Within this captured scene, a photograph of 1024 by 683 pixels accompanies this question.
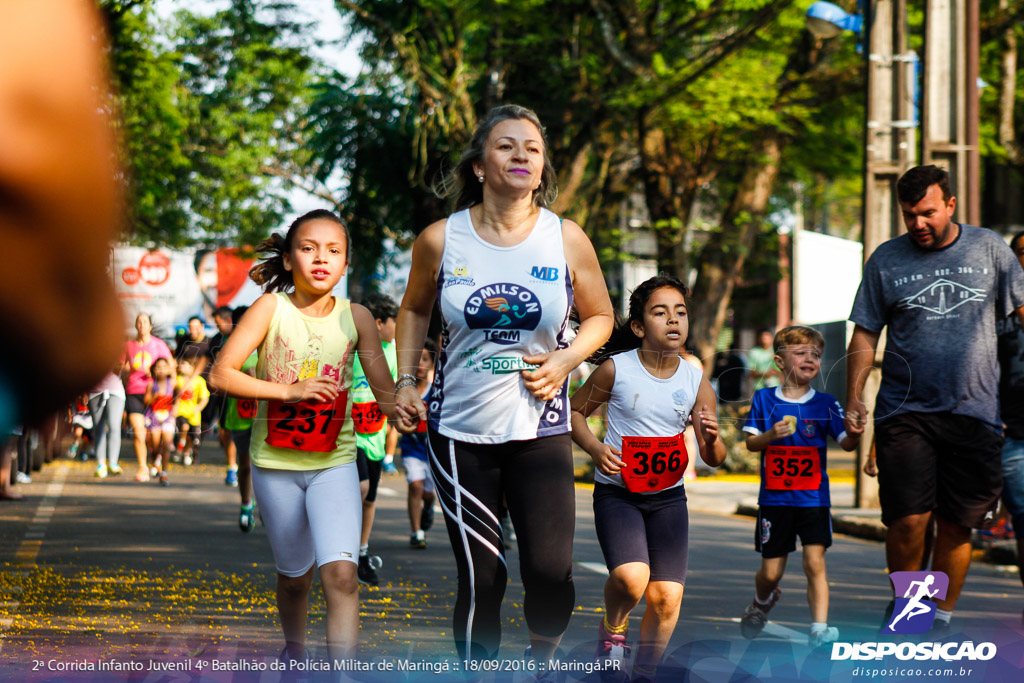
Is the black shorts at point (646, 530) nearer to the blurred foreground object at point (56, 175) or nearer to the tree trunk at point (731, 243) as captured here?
the blurred foreground object at point (56, 175)

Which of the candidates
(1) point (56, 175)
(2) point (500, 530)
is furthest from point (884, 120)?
(1) point (56, 175)

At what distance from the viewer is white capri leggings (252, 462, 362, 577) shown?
14.4 ft

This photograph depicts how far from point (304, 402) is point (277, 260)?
27.4 inches

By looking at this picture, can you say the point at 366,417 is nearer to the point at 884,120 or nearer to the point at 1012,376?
the point at 1012,376

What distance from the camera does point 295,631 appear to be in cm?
468

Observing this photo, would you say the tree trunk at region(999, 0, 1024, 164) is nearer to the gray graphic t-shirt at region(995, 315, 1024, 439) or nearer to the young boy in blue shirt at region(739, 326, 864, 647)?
the gray graphic t-shirt at region(995, 315, 1024, 439)

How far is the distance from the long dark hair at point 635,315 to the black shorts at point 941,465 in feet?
3.89

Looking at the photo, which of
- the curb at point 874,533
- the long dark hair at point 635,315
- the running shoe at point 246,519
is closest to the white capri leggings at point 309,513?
the long dark hair at point 635,315

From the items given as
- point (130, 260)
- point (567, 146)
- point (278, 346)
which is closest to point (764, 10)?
point (567, 146)

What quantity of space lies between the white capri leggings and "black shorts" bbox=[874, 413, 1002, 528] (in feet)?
8.13

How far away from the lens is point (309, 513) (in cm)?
443

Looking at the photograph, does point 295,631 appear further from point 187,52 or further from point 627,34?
point 187,52

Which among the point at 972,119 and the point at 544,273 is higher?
the point at 972,119

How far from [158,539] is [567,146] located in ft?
36.9
